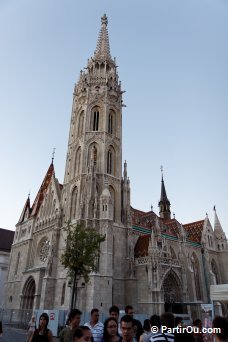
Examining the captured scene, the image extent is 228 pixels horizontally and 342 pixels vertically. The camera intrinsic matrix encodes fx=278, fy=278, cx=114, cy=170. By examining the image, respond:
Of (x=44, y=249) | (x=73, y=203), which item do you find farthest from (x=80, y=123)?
(x=44, y=249)

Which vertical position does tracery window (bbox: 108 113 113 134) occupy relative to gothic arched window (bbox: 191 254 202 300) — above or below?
above

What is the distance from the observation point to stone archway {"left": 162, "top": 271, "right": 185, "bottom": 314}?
27797 mm

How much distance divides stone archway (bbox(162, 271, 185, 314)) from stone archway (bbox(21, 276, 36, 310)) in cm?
1411

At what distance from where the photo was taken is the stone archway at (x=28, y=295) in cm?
3014

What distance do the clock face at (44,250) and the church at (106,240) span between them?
0.11 meters

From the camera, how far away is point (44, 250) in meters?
31.6

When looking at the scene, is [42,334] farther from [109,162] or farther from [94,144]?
[94,144]

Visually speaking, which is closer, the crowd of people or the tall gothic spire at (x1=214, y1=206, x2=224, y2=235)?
the crowd of people

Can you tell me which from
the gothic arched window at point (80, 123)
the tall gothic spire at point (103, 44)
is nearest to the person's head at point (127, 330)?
the gothic arched window at point (80, 123)

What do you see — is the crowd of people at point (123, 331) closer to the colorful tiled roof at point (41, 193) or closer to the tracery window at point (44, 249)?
the tracery window at point (44, 249)

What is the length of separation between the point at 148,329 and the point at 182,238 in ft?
97.1

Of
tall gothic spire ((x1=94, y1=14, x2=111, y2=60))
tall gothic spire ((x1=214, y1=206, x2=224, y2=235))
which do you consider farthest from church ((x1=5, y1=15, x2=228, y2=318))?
tall gothic spire ((x1=214, y1=206, x2=224, y2=235))

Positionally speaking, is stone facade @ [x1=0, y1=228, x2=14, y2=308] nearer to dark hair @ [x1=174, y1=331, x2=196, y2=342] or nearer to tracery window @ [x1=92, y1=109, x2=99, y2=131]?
tracery window @ [x1=92, y1=109, x2=99, y2=131]

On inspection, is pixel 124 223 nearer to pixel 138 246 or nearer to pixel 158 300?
pixel 138 246
